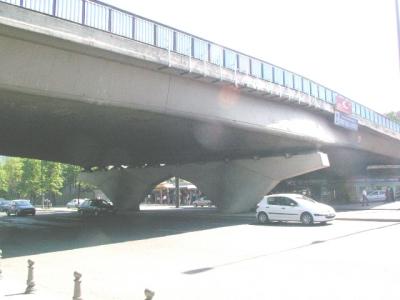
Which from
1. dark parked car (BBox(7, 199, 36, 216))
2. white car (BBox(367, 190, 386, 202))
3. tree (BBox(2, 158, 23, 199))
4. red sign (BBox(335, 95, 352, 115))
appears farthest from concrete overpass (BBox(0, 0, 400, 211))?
tree (BBox(2, 158, 23, 199))

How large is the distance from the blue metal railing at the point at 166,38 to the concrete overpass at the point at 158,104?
0.05 metres

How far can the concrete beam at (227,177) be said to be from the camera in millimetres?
32812

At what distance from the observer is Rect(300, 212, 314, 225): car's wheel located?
22188 millimetres

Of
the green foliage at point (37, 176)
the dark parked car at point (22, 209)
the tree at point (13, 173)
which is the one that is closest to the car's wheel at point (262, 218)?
the dark parked car at point (22, 209)

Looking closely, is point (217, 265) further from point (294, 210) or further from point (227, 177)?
point (227, 177)

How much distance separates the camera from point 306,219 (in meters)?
22.4

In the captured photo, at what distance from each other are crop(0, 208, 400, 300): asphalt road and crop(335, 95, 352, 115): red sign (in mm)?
13194

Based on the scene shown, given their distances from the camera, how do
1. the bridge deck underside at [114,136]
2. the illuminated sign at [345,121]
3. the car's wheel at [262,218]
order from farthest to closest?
the illuminated sign at [345,121]
the car's wheel at [262,218]
the bridge deck underside at [114,136]

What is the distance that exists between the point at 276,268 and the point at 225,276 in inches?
56.3

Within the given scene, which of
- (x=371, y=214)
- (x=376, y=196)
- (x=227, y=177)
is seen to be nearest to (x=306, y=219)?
(x=371, y=214)

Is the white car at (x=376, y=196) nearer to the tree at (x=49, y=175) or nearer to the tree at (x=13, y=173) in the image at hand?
the tree at (x=49, y=175)

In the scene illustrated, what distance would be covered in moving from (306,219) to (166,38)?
10859mm

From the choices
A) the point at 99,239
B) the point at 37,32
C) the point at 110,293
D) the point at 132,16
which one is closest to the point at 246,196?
the point at 99,239

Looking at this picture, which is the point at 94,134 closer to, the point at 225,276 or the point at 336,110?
the point at 336,110
